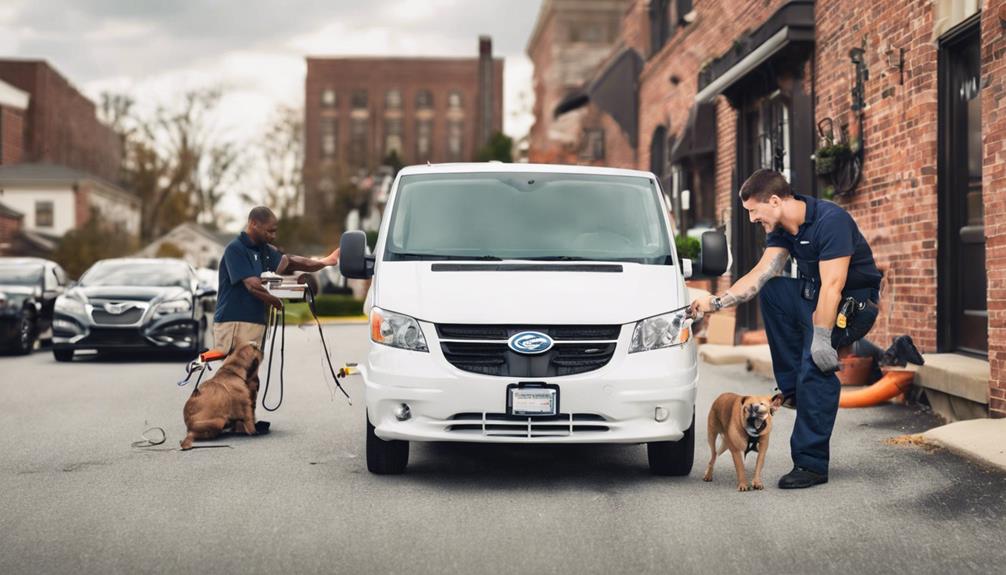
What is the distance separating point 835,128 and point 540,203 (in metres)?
6.35

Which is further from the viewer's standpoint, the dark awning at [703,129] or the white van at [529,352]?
the dark awning at [703,129]

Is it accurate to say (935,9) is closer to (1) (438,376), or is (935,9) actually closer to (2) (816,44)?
(2) (816,44)

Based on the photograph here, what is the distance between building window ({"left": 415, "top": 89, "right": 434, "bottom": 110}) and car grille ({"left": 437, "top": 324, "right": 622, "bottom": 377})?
93.2 metres

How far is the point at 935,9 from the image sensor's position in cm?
1012

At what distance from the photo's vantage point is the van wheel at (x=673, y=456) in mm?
6957

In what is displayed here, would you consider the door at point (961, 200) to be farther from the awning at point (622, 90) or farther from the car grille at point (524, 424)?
the awning at point (622, 90)

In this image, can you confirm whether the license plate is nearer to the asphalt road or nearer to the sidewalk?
the asphalt road

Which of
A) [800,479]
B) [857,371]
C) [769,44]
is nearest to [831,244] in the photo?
[800,479]

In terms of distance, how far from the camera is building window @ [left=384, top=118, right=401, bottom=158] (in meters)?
96.0

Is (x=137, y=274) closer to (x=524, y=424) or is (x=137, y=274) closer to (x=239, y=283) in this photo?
(x=239, y=283)

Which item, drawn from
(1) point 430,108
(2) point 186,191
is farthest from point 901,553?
(1) point 430,108

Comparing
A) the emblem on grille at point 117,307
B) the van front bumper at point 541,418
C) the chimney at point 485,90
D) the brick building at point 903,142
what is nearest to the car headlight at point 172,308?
the emblem on grille at point 117,307

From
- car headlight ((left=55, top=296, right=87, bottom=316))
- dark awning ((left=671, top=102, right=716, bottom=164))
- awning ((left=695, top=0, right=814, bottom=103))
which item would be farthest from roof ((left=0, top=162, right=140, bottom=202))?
awning ((left=695, top=0, right=814, bottom=103))

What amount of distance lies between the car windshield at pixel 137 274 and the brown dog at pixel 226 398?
917 cm
